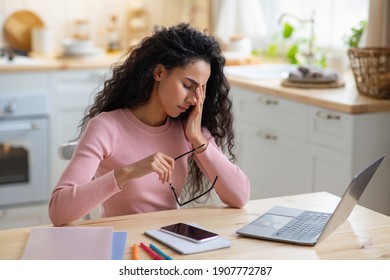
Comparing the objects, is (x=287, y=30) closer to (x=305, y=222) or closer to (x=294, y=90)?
(x=294, y=90)

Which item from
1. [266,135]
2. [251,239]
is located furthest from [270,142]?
[251,239]

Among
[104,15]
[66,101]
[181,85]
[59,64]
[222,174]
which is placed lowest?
[66,101]

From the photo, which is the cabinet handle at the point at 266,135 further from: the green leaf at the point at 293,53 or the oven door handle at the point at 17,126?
the oven door handle at the point at 17,126

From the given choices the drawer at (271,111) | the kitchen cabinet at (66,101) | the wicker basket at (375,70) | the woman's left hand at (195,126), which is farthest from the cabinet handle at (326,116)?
the kitchen cabinet at (66,101)

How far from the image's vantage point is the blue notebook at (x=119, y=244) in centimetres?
163

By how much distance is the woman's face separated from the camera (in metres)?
2.10

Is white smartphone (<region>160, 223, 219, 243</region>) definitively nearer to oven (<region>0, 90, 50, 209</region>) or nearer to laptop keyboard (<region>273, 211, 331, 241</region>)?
laptop keyboard (<region>273, 211, 331, 241</region>)

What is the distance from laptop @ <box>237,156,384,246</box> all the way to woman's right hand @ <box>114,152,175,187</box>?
0.77 feet

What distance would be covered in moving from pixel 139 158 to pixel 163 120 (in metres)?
0.14

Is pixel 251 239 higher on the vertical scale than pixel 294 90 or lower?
lower

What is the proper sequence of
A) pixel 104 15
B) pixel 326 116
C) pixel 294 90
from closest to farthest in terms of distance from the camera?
pixel 326 116 < pixel 294 90 < pixel 104 15

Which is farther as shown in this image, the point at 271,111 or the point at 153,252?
the point at 271,111

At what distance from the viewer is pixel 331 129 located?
3.22 meters
